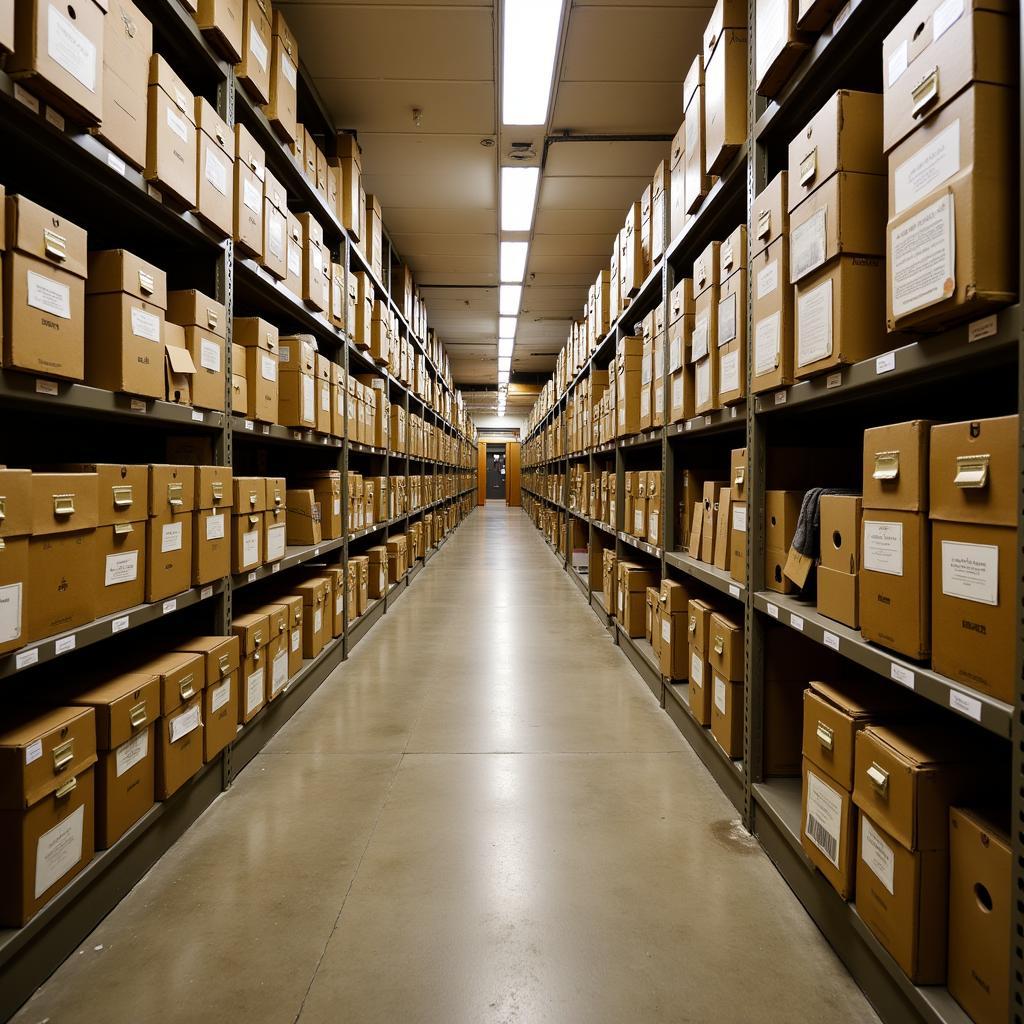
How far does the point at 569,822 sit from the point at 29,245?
6.47ft

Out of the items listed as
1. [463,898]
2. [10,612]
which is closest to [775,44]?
[10,612]

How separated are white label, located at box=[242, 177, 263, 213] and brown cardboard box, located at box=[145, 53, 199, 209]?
1.04 ft

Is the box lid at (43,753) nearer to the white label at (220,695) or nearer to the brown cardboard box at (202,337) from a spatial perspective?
the white label at (220,695)

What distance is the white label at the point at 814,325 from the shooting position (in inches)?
57.4

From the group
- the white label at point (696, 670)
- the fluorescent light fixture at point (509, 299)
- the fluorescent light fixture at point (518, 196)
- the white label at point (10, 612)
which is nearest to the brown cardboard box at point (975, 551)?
the white label at point (696, 670)

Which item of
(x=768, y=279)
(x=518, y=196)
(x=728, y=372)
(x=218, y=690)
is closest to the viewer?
(x=768, y=279)

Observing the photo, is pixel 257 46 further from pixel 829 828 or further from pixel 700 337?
pixel 829 828

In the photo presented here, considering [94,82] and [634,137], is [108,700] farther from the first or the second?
[634,137]

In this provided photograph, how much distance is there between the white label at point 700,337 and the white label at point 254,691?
6.67 feet

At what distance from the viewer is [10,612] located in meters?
1.21

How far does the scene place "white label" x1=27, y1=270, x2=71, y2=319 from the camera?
129cm

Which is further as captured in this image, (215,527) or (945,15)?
(215,527)

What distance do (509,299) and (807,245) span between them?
23.3ft

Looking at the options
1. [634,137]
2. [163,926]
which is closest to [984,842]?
[163,926]
